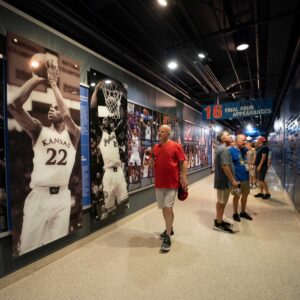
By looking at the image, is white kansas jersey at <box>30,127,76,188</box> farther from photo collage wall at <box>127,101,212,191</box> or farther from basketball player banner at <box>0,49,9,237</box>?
photo collage wall at <box>127,101,212,191</box>

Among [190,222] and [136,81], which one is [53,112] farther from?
[190,222]

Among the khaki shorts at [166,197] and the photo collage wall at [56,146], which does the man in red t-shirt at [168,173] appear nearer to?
the khaki shorts at [166,197]

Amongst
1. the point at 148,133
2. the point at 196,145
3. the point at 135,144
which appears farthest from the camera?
the point at 196,145

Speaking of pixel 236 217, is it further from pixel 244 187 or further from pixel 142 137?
pixel 142 137

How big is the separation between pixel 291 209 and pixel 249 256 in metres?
2.67

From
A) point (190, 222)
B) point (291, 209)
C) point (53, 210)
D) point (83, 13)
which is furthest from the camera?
point (291, 209)

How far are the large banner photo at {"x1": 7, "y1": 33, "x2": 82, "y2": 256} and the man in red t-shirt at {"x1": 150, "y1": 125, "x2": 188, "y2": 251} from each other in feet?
3.67

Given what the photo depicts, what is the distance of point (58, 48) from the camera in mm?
2619

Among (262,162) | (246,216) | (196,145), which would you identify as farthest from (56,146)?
(196,145)

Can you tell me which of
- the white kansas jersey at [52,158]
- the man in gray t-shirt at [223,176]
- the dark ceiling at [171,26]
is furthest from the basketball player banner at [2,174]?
the man in gray t-shirt at [223,176]

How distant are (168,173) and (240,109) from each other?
194 inches

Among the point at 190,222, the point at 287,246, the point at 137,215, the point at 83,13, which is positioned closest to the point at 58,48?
the point at 83,13

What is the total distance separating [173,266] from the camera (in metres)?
2.34

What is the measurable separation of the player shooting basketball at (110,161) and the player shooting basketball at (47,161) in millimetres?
585
